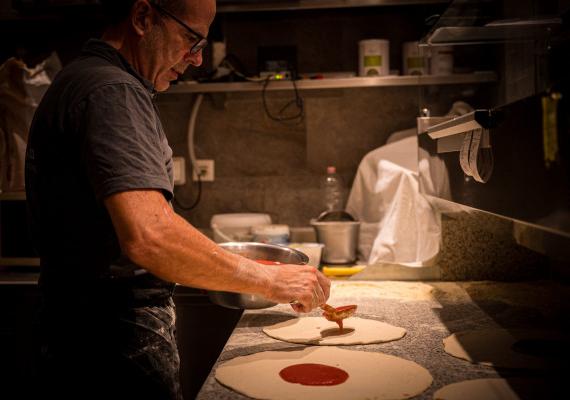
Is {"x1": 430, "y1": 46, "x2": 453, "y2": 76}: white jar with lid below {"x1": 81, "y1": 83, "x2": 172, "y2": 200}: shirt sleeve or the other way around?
the other way around

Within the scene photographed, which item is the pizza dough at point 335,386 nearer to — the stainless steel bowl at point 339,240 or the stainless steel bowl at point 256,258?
the stainless steel bowl at point 256,258

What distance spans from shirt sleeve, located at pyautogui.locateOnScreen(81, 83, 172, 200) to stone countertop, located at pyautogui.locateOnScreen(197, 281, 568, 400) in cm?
41

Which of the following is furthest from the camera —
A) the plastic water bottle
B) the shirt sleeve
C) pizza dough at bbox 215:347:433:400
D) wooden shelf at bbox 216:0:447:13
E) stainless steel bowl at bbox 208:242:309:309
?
the plastic water bottle

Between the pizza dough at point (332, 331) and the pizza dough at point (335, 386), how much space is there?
6 cm

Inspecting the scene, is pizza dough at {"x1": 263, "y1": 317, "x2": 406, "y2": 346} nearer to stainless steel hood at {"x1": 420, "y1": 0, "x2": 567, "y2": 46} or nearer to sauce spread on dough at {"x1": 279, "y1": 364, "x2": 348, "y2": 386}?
sauce spread on dough at {"x1": 279, "y1": 364, "x2": 348, "y2": 386}

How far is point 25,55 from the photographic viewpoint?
280cm

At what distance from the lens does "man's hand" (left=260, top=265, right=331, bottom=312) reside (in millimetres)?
1184

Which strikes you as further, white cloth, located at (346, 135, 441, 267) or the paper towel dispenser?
white cloth, located at (346, 135, 441, 267)

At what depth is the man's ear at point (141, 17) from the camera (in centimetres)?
106

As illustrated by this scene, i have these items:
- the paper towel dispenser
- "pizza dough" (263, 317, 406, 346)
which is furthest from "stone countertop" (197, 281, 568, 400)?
the paper towel dispenser

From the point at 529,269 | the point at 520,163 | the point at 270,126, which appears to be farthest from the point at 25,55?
the point at 520,163

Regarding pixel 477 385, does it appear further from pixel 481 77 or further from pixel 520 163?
pixel 481 77

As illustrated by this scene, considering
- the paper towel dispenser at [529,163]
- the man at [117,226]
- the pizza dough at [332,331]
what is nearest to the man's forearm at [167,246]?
the man at [117,226]

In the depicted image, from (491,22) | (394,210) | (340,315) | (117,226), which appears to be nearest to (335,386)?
(340,315)
